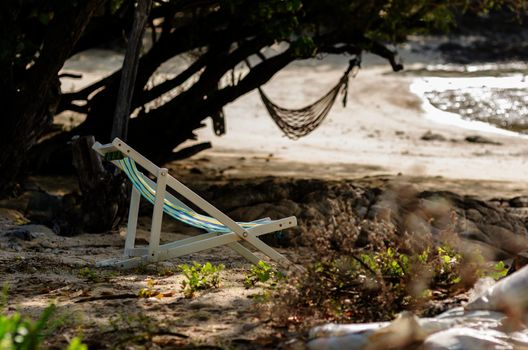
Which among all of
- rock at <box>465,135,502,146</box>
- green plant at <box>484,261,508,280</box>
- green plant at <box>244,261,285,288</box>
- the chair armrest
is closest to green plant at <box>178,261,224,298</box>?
green plant at <box>244,261,285,288</box>

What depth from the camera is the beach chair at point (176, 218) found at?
5852mm

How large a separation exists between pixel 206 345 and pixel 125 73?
14.8ft

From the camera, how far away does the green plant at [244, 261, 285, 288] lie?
5090 mm

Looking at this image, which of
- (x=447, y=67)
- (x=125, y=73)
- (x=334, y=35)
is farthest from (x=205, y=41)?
(x=447, y=67)

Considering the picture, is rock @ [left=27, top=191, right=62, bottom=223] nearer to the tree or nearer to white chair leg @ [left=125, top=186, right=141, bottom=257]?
the tree

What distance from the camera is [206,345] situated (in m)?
4.17

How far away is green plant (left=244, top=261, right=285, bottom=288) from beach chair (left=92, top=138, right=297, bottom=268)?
0.93ft

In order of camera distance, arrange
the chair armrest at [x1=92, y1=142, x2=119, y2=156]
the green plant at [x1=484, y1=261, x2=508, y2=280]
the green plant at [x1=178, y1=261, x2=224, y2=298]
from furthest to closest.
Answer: the chair armrest at [x1=92, y1=142, x2=119, y2=156], the green plant at [x1=178, y1=261, x2=224, y2=298], the green plant at [x1=484, y1=261, x2=508, y2=280]

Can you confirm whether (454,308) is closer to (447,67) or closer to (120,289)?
(120,289)

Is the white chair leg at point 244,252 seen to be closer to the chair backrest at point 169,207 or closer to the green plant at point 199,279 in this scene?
the chair backrest at point 169,207

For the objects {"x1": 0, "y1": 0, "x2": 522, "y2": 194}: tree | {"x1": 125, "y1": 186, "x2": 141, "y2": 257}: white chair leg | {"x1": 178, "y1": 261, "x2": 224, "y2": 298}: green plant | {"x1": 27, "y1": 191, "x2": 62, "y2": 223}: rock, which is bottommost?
{"x1": 27, "y1": 191, "x2": 62, "y2": 223}: rock

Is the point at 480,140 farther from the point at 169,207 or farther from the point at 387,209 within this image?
the point at 169,207

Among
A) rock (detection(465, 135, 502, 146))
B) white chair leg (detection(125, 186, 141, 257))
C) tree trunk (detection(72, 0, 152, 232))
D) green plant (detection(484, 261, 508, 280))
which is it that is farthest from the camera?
rock (detection(465, 135, 502, 146))

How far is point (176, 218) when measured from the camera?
607 cm
